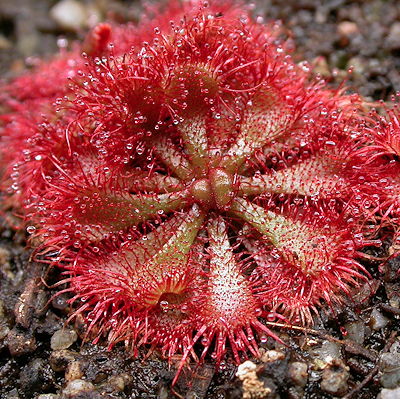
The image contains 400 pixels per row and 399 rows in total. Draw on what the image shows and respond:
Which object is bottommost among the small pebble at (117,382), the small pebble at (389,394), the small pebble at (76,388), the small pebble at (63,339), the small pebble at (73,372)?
the small pebble at (389,394)

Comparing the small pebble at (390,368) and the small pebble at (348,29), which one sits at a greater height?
the small pebble at (348,29)

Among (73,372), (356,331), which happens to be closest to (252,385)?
(356,331)

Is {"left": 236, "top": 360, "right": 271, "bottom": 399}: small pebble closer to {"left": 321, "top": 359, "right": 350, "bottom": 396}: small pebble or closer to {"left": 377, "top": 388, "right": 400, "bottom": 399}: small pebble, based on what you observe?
{"left": 321, "top": 359, "right": 350, "bottom": 396}: small pebble

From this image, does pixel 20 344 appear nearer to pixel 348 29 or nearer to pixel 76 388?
pixel 76 388

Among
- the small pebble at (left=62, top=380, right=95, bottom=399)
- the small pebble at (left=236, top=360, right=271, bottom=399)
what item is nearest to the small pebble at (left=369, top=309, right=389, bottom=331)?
the small pebble at (left=236, top=360, right=271, bottom=399)

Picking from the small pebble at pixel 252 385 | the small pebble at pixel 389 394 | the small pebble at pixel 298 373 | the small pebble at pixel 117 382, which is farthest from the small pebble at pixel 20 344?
the small pebble at pixel 389 394

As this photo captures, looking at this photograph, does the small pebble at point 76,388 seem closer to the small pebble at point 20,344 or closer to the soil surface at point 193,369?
the soil surface at point 193,369

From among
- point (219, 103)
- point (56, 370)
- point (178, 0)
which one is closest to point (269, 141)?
point (219, 103)
